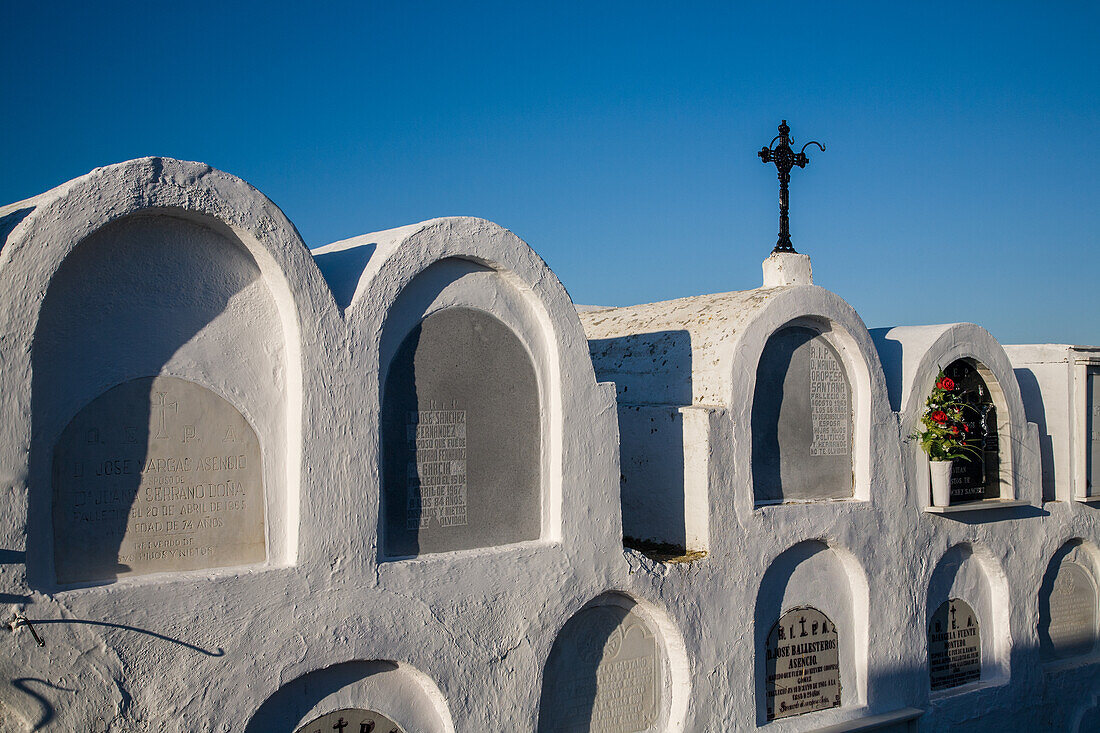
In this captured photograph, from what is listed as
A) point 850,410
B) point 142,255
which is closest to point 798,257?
point 850,410

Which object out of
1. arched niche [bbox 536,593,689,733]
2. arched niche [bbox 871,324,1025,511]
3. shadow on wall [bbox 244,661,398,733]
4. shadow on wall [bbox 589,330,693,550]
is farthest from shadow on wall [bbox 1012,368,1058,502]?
shadow on wall [bbox 244,661,398,733]

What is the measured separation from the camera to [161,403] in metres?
5.55

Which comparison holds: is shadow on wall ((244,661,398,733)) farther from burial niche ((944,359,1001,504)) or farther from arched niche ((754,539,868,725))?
burial niche ((944,359,1001,504))

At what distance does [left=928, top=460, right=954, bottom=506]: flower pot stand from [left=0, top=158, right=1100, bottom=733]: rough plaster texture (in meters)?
0.16

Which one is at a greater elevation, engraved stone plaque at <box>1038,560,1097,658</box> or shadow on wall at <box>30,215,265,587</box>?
shadow on wall at <box>30,215,265,587</box>

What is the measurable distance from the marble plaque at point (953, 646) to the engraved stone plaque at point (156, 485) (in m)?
7.37

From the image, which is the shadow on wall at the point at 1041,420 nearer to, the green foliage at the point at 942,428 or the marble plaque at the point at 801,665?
the green foliage at the point at 942,428

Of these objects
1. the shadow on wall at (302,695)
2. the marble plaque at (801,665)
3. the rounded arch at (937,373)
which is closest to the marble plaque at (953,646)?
the rounded arch at (937,373)

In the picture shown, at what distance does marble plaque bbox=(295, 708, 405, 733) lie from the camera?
6.03 metres

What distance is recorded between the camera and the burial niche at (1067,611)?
1125 centimetres

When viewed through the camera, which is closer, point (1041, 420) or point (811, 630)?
point (811, 630)

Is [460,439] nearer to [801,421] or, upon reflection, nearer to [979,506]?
[801,421]

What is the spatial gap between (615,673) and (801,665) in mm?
2210

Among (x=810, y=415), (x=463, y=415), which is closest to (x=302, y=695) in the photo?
(x=463, y=415)
